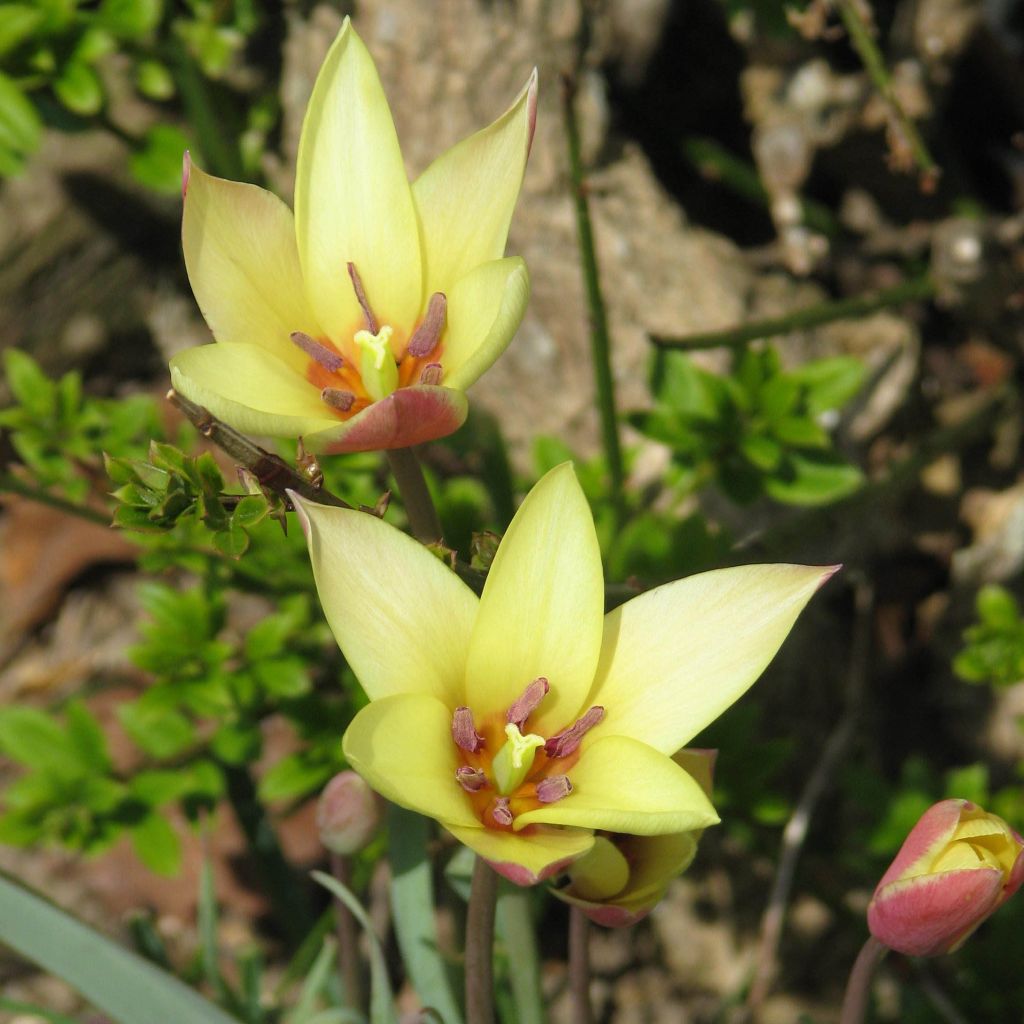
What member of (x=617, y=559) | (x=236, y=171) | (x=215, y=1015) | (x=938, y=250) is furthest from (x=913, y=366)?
(x=215, y=1015)

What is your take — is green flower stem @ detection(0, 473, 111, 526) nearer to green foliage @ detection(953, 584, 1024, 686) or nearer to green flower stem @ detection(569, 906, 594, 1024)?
green flower stem @ detection(569, 906, 594, 1024)

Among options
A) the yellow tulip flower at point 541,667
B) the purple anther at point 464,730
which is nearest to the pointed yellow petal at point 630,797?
the yellow tulip flower at point 541,667

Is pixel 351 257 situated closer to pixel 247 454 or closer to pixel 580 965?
pixel 247 454

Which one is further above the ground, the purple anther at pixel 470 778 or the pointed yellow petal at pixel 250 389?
the pointed yellow petal at pixel 250 389

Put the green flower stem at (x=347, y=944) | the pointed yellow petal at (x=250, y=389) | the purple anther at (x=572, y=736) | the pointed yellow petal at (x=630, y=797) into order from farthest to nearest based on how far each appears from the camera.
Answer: the green flower stem at (x=347, y=944) < the purple anther at (x=572, y=736) < the pointed yellow petal at (x=250, y=389) < the pointed yellow petal at (x=630, y=797)

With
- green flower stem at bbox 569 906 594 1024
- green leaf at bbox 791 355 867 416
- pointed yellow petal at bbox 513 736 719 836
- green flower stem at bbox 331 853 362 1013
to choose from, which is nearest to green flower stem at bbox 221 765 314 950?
green flower stem at bbox 331 853 362 1013

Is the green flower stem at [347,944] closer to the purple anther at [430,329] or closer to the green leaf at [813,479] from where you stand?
the purple anther at [430,329]

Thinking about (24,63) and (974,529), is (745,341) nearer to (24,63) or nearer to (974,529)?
(974,529)
